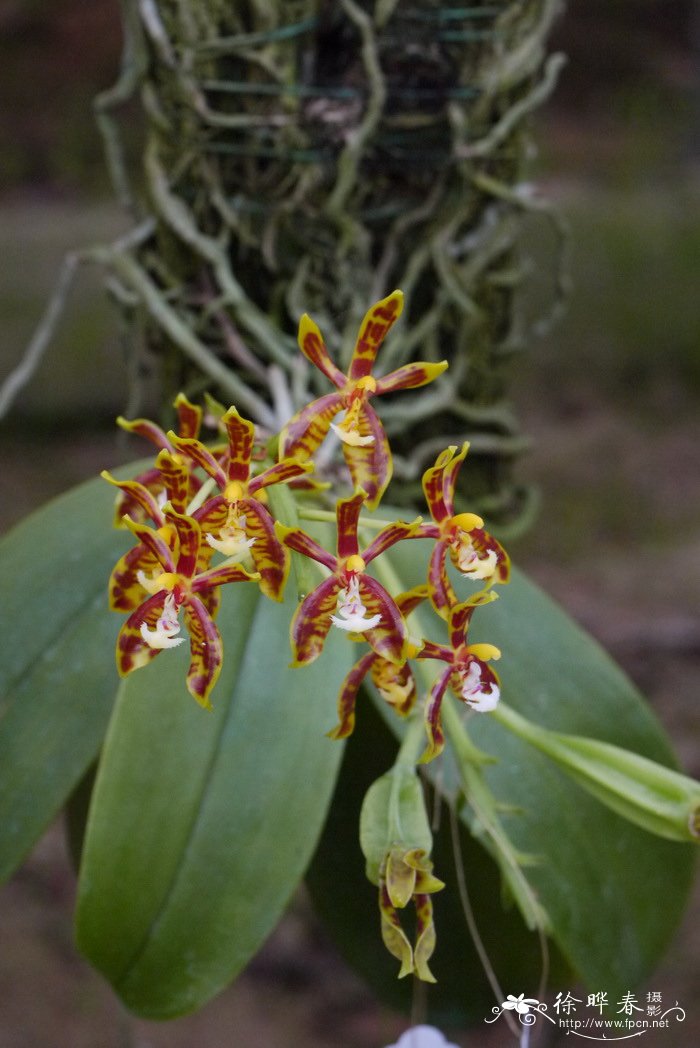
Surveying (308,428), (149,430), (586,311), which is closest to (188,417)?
(149,430)

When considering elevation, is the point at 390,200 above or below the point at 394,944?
above

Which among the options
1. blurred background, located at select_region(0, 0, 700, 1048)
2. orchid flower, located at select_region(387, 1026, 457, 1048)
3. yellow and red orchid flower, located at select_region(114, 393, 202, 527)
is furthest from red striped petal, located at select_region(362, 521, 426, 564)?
blurred background, located at select_region(0, 0, 700, 1048)

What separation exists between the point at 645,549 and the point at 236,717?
1146 mm

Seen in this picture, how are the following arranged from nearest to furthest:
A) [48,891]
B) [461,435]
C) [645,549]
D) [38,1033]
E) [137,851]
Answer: [137,851]
[461,435]
[38,1033]
[48,891]
[645,549]

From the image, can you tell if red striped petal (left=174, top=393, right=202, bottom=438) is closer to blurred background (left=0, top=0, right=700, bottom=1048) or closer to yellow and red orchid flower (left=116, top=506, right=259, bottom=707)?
yellow and red orchid flower (left=116, top=506, right=259, bottom=707)

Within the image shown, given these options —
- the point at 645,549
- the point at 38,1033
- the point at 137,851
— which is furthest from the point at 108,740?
the point at 645,549

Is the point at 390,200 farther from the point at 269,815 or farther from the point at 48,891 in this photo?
the point at 48,891

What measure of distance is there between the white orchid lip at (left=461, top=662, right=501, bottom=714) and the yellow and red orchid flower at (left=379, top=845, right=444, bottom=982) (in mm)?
64

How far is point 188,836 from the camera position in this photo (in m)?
0.49

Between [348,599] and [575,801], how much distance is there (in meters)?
0.27

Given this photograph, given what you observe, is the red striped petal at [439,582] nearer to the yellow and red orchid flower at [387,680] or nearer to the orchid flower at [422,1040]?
the yellow and red orchid flower at [387,680]

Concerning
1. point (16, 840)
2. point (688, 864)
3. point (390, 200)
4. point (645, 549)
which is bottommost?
point (645, 549)

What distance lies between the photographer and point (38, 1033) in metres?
1.01

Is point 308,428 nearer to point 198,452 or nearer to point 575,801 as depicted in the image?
point 198,452
